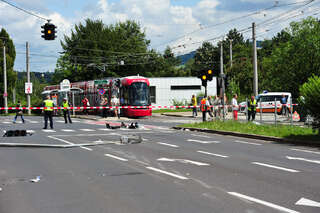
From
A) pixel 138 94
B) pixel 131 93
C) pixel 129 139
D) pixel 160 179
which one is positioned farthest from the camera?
pixel 138 94

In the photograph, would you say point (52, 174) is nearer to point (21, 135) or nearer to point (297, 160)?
point (297, 160)

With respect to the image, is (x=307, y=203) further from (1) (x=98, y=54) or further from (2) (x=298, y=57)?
(1) (x=98, y=54)

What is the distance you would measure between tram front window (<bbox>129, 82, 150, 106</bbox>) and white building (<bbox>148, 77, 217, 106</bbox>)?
2077 cm

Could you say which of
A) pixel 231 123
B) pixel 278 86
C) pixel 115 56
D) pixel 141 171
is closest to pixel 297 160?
pixel 141 171

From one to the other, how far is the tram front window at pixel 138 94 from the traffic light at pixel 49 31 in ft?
39.0

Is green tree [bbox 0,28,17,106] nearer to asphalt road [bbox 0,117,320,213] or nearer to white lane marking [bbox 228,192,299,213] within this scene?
asphalt road [bbox 0,117,320,213]

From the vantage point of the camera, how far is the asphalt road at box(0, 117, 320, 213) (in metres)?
6.42

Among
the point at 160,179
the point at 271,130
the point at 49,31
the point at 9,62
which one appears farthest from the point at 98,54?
the point at 160,179

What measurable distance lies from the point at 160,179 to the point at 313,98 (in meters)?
8.18

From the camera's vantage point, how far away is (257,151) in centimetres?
1317

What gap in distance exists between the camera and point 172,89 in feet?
188

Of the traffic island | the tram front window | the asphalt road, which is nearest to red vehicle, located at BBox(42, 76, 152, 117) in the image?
the tram front window

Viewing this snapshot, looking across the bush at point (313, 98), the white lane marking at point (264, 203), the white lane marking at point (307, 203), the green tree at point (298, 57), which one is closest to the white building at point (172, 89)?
the green tree at point (298, 57)

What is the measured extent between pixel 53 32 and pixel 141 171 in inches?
641
